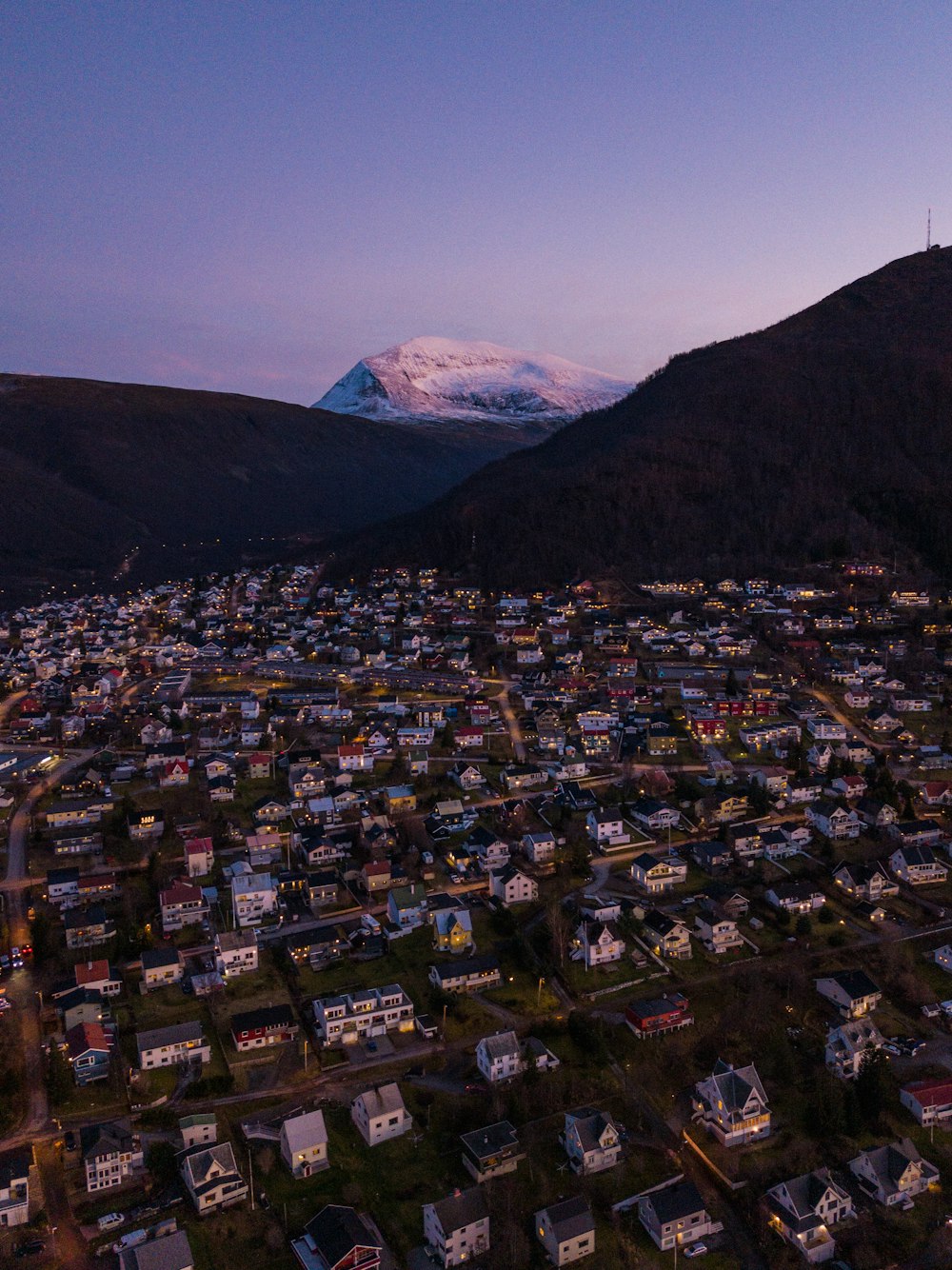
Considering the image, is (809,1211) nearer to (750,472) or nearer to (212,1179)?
(212,1179)

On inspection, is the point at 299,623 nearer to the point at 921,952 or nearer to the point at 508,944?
the point at 508,944

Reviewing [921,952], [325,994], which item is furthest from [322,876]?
[921,952]

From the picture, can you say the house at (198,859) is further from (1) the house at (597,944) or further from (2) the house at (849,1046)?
(2) the house at (849,1046)

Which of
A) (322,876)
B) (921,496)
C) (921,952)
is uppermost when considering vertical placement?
(921,496)

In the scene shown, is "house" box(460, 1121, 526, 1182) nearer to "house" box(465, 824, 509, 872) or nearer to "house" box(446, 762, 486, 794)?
"house" box(465, 824, 509, 872)

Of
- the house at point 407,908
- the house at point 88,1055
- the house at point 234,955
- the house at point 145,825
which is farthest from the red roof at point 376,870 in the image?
the house at point 88,1055

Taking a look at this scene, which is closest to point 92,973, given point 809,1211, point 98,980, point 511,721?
point 98,980

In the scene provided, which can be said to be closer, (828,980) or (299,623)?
(828,980)
